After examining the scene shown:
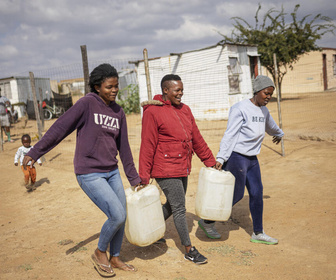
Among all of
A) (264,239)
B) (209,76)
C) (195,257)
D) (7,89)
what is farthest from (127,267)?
(7,89)

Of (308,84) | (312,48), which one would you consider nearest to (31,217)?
(312,48)

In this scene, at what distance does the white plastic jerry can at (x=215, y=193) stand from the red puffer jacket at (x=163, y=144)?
A: 33 centimetres

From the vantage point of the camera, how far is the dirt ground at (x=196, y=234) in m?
3.20

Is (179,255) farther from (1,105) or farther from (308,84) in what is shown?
(308,84)

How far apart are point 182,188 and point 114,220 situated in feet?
2.54

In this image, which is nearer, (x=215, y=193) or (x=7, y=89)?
(x=215, y=193)

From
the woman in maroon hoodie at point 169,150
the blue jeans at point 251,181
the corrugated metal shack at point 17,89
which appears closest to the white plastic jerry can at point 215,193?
the blue jeans at point 251,181

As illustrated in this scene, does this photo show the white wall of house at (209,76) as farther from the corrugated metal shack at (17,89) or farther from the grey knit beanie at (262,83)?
the grey knit beanie at (262,83)

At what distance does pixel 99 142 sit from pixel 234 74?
14768mm

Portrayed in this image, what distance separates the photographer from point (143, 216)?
3.18 m

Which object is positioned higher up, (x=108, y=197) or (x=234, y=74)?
(x=234, y=74)

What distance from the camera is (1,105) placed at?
1172 cm

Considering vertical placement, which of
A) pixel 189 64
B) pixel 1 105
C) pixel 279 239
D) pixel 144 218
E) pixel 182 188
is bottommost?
pixel 279 239

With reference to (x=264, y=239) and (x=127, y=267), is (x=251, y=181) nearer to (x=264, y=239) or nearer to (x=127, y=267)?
(x=264, y=239)
